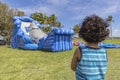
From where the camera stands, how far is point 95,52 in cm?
253

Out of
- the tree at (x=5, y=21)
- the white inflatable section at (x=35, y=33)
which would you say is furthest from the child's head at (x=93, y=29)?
the tree at (x=5, y=21)

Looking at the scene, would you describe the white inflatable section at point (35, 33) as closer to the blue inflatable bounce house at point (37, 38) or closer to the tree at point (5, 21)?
the blue inflatable bounce house at point (37, 38)

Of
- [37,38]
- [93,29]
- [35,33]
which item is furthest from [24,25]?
[93,29]

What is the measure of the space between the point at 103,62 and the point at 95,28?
1.16ft

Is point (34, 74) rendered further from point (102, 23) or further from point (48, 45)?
point (48, 45)

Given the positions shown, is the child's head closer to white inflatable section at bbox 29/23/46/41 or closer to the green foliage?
white inflatable section at bbox 29/23/46/41

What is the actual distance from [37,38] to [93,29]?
1346 cm

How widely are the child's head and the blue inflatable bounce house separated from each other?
33.9 feet

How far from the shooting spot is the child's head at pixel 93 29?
2.49 metres

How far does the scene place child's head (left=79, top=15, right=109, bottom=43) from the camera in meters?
2.49

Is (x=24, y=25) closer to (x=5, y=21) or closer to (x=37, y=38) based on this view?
(x=37, y=38)

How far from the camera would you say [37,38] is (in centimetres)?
1584

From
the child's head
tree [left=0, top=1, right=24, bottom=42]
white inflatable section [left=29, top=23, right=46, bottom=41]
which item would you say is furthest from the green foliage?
the child's head

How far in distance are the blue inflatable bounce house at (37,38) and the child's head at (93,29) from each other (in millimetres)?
10341
